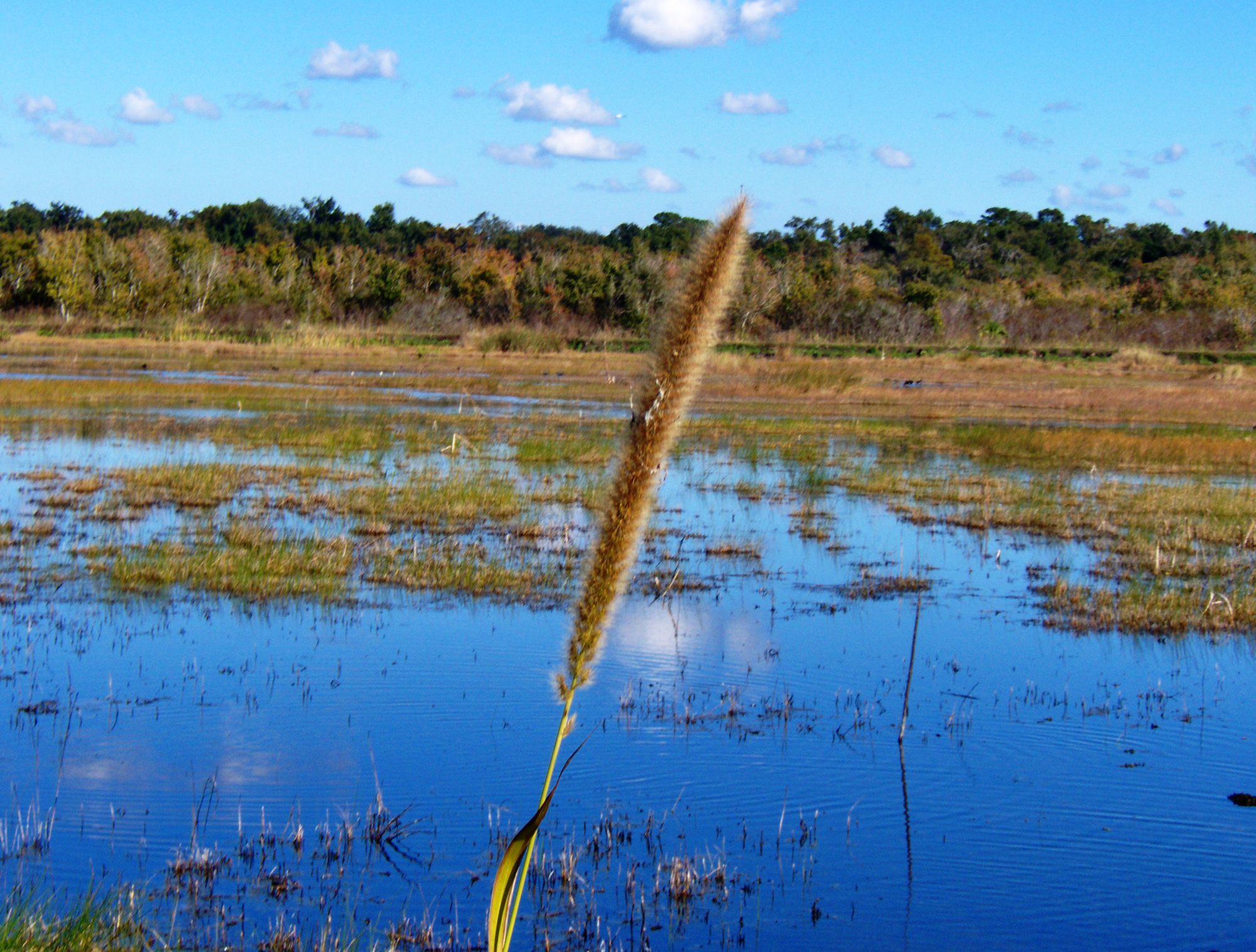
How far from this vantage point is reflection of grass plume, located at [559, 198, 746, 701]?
2.30 m

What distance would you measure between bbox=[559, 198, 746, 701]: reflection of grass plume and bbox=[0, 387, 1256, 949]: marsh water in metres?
2.17

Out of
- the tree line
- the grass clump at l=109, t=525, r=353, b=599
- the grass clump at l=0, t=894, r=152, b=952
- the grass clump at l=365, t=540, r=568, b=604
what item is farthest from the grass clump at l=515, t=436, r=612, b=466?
the tree line

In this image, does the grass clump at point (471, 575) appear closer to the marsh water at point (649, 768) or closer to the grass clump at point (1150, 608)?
the marsh water at point (649, 768)

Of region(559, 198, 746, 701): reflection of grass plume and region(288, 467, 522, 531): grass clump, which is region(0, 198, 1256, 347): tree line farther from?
region(559, 198, 746, 701): reflection of grass plume

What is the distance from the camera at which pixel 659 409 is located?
2283 millimetres

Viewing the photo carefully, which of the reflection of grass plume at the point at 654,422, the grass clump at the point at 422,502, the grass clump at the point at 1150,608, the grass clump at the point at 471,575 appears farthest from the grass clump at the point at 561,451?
the reflection of grass plume at the point at 654,422

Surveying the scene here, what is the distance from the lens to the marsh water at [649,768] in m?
5.44

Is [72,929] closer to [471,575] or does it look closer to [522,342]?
[471,575]

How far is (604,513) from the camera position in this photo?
2398 millimetres

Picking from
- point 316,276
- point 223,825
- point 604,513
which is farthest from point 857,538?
point 316,276

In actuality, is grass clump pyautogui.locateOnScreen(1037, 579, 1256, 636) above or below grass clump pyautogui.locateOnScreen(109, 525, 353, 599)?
above

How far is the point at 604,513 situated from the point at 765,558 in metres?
11.2

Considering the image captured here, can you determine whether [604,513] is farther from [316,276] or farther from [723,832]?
[316,276]

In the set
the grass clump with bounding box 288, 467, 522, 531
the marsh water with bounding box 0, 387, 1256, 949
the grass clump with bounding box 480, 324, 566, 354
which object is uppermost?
the grass clump with bounding box 480, 324, 566, 354
